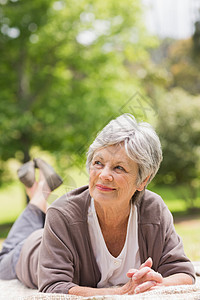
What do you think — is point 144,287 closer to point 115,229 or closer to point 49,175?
point 115,229

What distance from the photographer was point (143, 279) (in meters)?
1.60

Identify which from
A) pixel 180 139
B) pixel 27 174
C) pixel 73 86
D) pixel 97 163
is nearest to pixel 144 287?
pixel 97 163

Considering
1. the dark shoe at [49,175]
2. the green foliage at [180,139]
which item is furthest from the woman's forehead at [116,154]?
the green foliage at [180,139]

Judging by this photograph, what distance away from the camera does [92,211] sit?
5.92ft

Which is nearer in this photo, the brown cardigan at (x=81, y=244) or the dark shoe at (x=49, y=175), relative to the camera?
the brown cardigan at (x=81, y=244)

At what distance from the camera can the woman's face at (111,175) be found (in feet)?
5.38

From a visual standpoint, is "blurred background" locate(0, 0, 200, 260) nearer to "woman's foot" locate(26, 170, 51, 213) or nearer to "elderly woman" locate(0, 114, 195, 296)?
"woman's foot" locate(26, 170, 51, 213)

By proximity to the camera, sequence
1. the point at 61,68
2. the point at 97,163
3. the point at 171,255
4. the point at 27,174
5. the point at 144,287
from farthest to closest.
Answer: the point at 61,68 → the point at 27,174 → the point at 171,255 → the point at 97,163 → the point at 144,287

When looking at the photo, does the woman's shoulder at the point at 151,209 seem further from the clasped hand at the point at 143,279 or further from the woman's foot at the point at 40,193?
the woman's foot at the point at 40,193

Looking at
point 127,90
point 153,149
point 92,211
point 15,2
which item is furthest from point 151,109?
point 15,2

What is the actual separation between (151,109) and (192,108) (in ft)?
26.4

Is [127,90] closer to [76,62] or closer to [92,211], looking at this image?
[76,62]

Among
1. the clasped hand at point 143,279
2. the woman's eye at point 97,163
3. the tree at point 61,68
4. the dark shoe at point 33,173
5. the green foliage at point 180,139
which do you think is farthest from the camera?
the green foliage at point 180,139

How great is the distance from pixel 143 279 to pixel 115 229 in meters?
0.31
